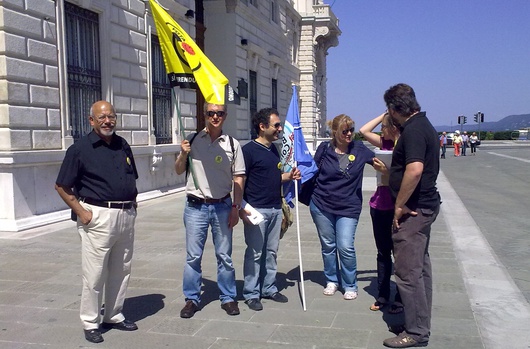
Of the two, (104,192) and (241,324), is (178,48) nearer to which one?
(104,192)

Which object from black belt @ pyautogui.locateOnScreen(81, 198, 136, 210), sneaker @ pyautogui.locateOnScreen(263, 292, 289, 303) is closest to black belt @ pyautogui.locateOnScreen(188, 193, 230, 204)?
black belt @ pyautogui.locateOnScreen(81, 198, 136, 210)

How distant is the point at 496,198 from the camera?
1414 centimetres

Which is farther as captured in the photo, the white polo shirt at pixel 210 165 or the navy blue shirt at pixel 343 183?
the navy blue shirt at pixel 343 183

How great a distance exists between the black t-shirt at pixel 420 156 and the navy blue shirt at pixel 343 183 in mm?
989

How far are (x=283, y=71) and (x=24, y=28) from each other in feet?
67.2

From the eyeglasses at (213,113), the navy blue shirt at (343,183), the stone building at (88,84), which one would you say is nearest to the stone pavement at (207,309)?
the navy blue shirt at (343,183)

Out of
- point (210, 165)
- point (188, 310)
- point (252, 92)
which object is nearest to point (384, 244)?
point (210, 165)

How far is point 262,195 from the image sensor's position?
5.31 meters

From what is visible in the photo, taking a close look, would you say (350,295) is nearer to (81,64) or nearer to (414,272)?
(414,272)

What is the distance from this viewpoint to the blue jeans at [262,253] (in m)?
5.33

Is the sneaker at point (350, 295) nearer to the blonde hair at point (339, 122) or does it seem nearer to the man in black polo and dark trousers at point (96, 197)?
the blonde hair at point (339, 122)

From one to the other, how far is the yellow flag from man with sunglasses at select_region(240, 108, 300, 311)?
1.82 feet

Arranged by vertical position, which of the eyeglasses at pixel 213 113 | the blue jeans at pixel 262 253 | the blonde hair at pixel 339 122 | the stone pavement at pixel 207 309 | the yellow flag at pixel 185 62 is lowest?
the stone pavement at pixel 207 309

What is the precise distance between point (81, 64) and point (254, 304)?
8495 millimetres
